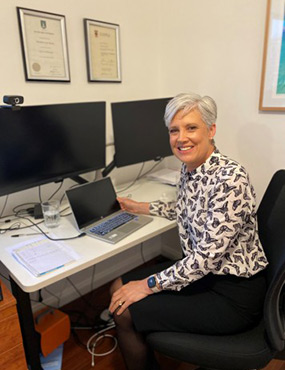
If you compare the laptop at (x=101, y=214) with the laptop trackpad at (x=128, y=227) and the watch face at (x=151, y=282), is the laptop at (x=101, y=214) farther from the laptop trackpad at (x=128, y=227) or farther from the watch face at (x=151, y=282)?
the watch face at (x=151, y=282)

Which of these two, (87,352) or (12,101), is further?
(87,352)

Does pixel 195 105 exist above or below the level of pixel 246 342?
above

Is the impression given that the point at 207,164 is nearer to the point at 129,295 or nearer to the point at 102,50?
the point at 129,295

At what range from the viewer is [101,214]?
1549mm

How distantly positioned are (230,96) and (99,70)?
87 cm

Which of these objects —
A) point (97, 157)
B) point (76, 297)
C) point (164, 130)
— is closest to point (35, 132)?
point (97, 157)

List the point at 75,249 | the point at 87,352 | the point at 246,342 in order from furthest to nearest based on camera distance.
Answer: the point at 87,352, the point at 75,249, the point at 246,342

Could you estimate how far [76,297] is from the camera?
6.84ft

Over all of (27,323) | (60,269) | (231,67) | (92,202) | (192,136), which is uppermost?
(231,67)

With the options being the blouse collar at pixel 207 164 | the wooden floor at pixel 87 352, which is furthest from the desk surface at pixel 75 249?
the wooden floor at pixel 87 352

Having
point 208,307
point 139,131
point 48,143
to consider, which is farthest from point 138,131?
point 208,307

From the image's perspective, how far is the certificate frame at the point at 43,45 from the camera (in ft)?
5.03

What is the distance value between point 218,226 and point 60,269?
623 mm

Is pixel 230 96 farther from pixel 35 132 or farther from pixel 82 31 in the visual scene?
pixel 35 132
